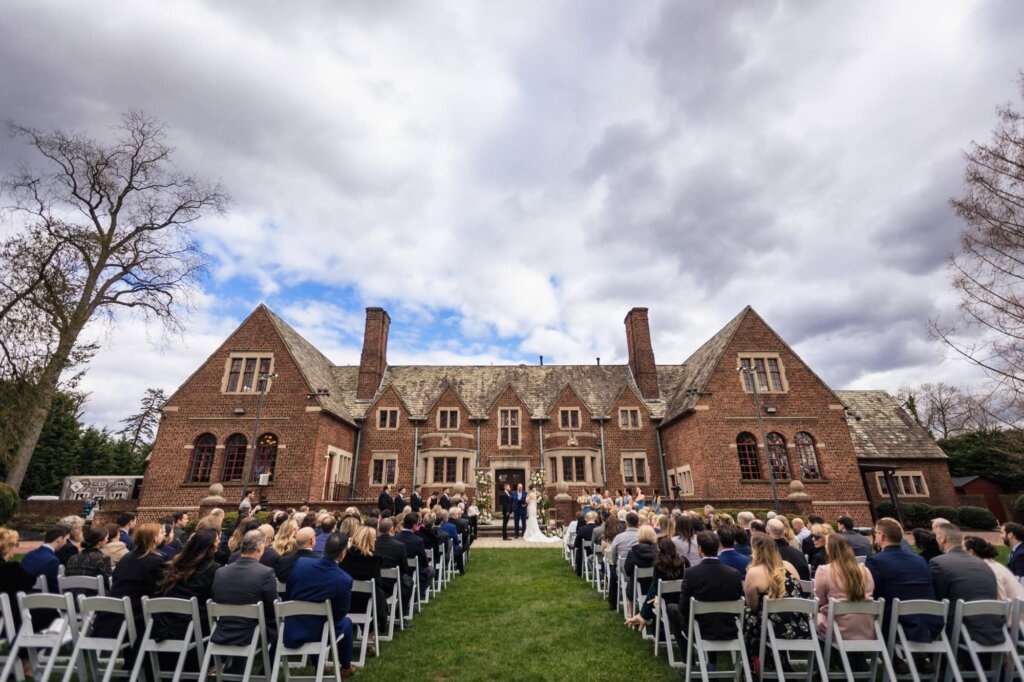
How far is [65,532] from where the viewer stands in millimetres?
7309

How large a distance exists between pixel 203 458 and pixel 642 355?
85.0ft

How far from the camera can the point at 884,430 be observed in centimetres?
2919

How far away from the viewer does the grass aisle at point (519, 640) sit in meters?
6.02

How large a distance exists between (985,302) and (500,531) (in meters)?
19.6

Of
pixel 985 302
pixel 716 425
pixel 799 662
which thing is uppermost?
pixel 985 302

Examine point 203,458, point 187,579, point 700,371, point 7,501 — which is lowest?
point 187,579

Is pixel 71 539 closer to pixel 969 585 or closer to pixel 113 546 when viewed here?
pixel 113 546

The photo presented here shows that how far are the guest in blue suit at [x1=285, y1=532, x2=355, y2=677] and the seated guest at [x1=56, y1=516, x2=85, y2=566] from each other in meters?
4.31

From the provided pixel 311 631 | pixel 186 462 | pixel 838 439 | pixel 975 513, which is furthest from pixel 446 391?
pixel 975 513

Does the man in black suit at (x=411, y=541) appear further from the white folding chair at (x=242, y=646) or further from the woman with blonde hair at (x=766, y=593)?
the woman with blonde hair at (x=766, y=593)

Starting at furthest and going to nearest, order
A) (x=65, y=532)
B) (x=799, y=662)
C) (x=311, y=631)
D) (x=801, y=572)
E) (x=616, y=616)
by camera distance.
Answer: (x=616, y=616)
(x=65, y=532)
(x=801, y=572)
(x=799, y=662)
(x=311, y=631)

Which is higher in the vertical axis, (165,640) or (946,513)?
(946,513)

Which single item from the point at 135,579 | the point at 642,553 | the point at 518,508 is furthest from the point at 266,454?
the point at 642,553

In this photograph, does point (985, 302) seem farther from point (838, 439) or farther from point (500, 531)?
point (500, 531)
